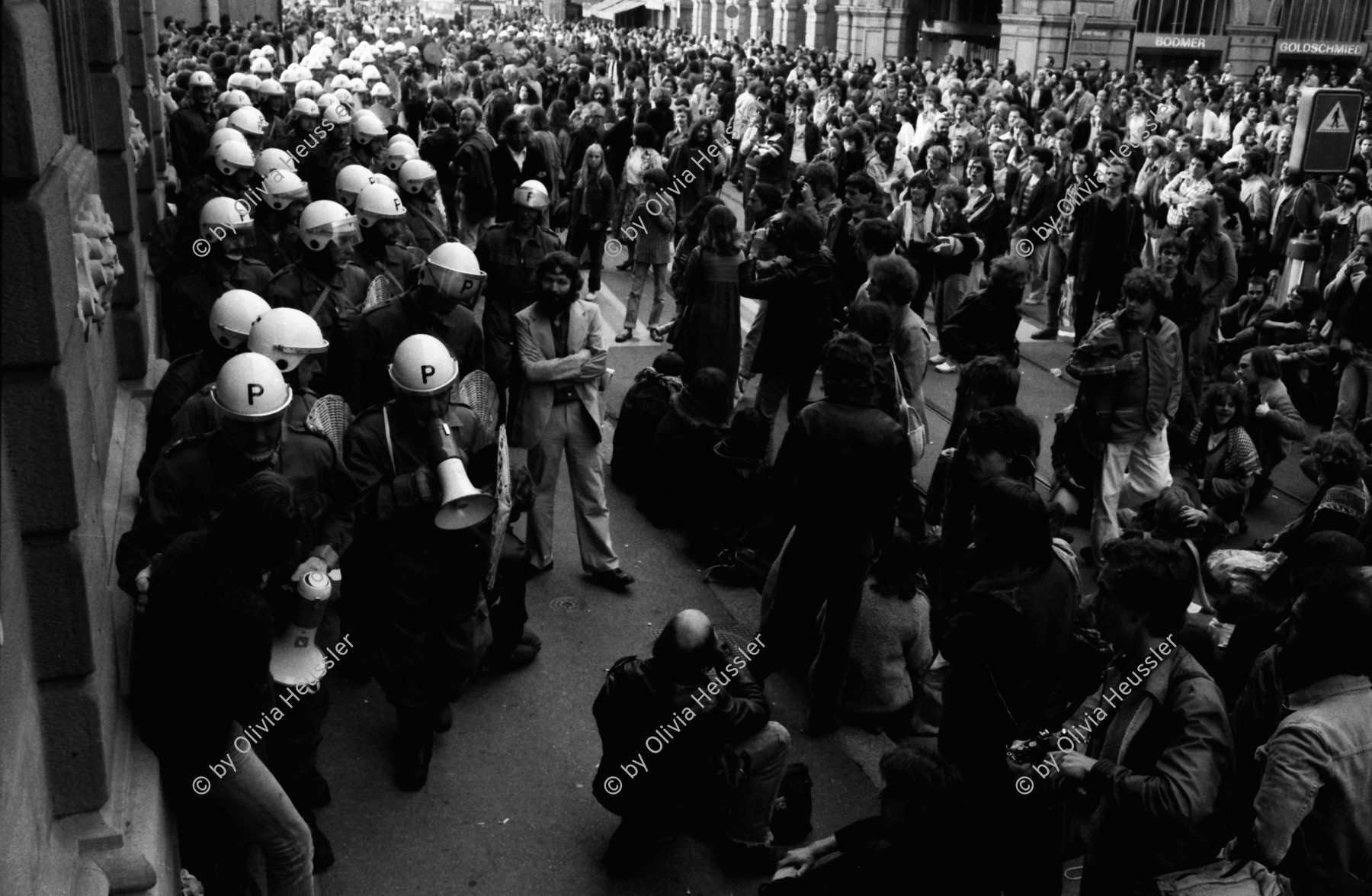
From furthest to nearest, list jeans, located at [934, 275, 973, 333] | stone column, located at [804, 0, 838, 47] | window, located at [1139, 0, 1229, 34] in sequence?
stone column, located at [804, 0, 838, 47] → window, located at [1139, 0, 1229, 34] → jeans, located at [934, 275, 973, 333]

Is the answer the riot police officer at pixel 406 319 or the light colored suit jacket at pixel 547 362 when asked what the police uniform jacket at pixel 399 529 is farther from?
the light colored suit jacket at pixel 547 362

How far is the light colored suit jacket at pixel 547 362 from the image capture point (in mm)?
7105

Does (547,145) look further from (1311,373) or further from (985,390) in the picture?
(985,390)

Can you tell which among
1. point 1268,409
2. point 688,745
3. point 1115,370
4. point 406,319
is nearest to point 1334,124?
point 1268,409

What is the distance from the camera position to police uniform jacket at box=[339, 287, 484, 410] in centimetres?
654

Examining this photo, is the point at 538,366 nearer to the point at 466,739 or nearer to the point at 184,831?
the point at 466,739

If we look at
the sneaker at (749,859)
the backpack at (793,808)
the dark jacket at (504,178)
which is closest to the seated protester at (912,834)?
the sneaker at (749,859)

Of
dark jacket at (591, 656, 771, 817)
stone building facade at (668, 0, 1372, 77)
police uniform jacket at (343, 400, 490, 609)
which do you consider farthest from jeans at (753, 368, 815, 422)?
stone building facade at (668, 0, 1372, 77)

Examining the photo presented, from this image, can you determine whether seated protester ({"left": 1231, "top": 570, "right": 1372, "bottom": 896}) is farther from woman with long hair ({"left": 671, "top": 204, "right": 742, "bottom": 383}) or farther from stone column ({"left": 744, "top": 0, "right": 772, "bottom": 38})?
stone column ({"left": 744, "top": 0, "right": 772, "bottom": 38})

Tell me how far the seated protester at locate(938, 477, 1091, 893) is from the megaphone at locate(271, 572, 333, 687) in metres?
2.22

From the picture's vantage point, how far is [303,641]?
15.6ft

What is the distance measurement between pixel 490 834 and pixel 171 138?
9.53 m

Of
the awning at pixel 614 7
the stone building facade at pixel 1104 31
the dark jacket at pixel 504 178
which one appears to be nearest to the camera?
the dark jacket at pixel 504 178

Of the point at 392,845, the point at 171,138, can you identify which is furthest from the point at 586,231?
the point at 392,845
